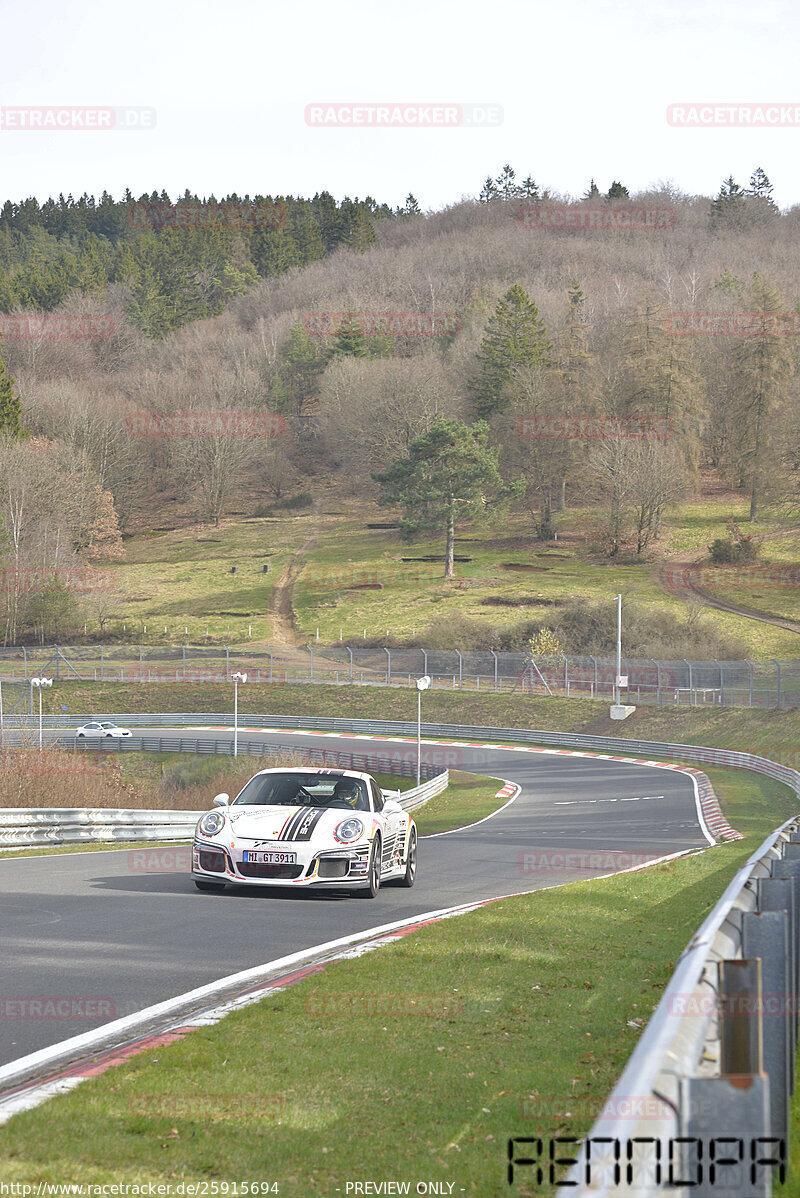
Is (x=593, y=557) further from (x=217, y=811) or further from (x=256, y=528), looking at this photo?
(x=217, y=811)

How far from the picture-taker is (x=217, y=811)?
13305 mm

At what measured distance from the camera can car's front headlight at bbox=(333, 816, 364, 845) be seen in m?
13.0

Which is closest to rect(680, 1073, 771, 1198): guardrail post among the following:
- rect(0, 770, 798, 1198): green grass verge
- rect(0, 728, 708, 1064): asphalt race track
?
rect(0, 770, 798, 1198): green grass verge

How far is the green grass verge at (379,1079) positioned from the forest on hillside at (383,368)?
2712 inches

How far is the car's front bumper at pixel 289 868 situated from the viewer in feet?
41.8

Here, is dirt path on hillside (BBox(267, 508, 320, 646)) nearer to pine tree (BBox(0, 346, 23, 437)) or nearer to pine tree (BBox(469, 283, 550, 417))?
pine tree (BBox(469, 283, 550, 417))

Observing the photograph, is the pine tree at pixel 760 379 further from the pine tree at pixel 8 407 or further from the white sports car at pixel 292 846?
the white sports car at pixel 292 846

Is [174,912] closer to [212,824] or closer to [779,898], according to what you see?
[212,824]

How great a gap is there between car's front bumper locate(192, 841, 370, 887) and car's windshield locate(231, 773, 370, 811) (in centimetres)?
92

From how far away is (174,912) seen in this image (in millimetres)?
11641

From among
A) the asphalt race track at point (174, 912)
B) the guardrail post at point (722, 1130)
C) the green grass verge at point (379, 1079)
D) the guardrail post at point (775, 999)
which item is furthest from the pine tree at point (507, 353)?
the guardrail post at point (722, 1130)

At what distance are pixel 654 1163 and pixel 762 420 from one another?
9121 centimetres

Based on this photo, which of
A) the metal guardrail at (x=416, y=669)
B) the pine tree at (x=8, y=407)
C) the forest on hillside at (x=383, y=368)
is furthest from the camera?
the pine tree at (x=8, y=407)

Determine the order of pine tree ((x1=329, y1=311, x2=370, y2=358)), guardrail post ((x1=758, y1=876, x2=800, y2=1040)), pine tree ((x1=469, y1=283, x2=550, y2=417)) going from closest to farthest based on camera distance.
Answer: guardrail post ((x1=758, y1=876, x2=800, y2=1040)) < pine tree ((x1=469, y1=283, x2=550, y2=417)) < pine tree ((x1=329, y1=311, x2=370, y2=358))
